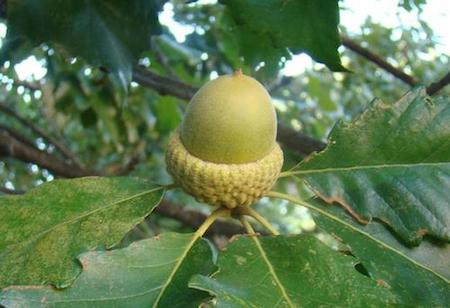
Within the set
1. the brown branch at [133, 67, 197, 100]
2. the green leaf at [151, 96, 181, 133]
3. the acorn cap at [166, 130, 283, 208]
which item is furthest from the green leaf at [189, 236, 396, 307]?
the green leaf at [151, 96, 181, 133]

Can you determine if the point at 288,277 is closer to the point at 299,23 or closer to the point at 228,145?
the point at 228,145

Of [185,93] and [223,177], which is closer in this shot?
[223,177]

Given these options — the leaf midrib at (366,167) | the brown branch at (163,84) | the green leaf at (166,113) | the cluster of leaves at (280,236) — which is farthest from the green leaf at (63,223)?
the green leaf at (166,113)

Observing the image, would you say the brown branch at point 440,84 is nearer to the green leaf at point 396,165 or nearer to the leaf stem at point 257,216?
the green leaf at point 396,165

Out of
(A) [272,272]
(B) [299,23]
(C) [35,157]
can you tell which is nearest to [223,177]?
(A) [272,272]

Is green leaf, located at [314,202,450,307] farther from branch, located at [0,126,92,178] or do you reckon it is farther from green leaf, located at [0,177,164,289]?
branch, located at [0,126,92,178]

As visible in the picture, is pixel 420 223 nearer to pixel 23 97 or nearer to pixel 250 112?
pixel 250 112

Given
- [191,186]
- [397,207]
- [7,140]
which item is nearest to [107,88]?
[7,140]
